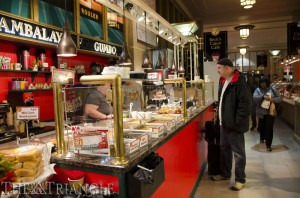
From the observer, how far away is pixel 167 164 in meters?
2.73

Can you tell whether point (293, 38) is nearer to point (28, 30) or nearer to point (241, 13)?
point (241, 13)

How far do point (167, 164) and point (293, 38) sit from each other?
10482 mm

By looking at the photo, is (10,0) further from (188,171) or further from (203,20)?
(203,20)

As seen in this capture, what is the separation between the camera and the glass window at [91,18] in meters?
6.14

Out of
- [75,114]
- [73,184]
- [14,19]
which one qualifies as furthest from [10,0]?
[73,184]

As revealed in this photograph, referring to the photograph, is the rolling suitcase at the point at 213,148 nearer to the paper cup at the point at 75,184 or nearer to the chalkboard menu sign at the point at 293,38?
the paper cup at the point at 75,184

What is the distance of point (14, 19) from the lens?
4242 mm

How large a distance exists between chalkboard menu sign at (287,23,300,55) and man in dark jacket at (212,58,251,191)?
835 centimetres

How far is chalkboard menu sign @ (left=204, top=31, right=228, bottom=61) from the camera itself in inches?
462

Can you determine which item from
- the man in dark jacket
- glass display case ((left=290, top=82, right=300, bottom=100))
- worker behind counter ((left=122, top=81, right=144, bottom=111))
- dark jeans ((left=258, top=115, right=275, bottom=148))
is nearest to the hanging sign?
worker behind counter ((left=122, top=81, right=144, bottom=111))

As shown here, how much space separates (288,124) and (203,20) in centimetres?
601

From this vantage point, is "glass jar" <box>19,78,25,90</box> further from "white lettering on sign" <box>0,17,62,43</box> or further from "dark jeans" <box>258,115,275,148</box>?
"dark jeans" <box>258,115,275,148</box>

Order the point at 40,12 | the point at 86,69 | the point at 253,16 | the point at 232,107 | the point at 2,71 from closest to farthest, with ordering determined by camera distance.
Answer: the point at 232,107 < the point at 2,71 < the point at 40,12 < the point at 86,69 < the point at 253,16

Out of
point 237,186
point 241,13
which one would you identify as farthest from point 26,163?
point 241,13
